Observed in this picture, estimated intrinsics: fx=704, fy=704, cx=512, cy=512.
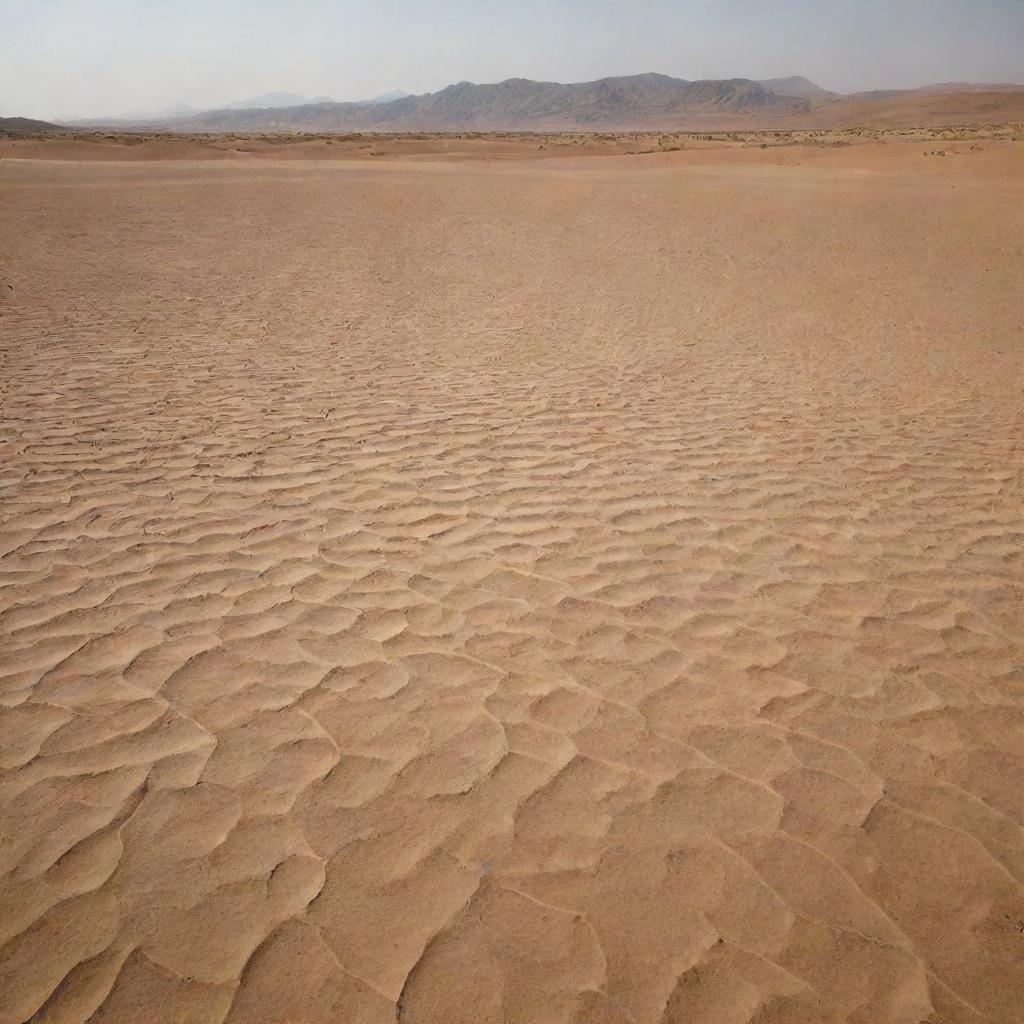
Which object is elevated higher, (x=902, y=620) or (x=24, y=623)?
(x=24, y=623)

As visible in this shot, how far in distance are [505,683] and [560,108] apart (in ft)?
627

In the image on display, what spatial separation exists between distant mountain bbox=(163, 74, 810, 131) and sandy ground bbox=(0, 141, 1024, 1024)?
143 metres

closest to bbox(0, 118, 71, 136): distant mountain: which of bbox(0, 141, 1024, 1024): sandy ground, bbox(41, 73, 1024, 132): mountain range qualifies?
bbox(0, 141, 1024, 1024): sandy ground

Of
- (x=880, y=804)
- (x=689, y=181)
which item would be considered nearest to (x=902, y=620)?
(x=880, y=804)

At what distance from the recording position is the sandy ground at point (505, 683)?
2.02 m

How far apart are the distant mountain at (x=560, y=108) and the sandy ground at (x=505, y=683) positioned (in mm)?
143048

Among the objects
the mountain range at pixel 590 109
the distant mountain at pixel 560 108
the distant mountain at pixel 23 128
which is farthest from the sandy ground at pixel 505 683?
the distant mountain at pixel 560 108

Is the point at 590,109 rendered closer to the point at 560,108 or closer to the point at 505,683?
the point at 560,108

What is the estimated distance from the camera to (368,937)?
2057 mm

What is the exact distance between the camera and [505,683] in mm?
2967

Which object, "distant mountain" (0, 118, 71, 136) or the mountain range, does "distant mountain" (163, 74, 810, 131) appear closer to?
the mountain range

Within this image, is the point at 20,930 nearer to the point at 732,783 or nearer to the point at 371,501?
the point at 732,783

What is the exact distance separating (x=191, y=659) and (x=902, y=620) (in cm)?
332

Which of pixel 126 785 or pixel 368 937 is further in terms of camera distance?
pixel 126 785
